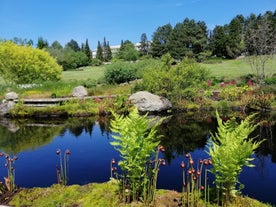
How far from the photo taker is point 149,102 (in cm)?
2211

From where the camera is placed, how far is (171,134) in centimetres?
1543

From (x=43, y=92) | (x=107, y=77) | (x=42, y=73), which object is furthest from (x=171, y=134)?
(x=42, y=73)

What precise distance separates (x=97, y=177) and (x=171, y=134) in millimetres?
6479

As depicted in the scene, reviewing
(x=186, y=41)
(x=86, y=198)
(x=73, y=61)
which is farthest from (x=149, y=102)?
(x=73, y=61)

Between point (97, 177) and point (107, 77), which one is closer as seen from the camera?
point (97, 177)

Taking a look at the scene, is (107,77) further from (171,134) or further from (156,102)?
(171,134)

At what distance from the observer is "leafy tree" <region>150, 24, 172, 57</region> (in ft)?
240

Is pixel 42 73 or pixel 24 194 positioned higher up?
pixel 42 73

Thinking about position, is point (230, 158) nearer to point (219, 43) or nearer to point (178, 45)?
point (219, 43)

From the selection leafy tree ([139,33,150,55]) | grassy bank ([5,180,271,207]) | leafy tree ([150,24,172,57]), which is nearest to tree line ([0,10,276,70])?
leafy tree ([150,24,172,57])

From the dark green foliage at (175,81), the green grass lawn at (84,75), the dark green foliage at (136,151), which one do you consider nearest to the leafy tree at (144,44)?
the green grass lawn at (84,75)

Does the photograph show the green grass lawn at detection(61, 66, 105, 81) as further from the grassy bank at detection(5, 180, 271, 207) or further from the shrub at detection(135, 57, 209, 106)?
the grassy bank at detection(5, 180, 271, 207)

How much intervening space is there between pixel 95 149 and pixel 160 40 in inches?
2824

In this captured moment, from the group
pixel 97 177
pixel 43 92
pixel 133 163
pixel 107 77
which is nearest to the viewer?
pixel 133 163
